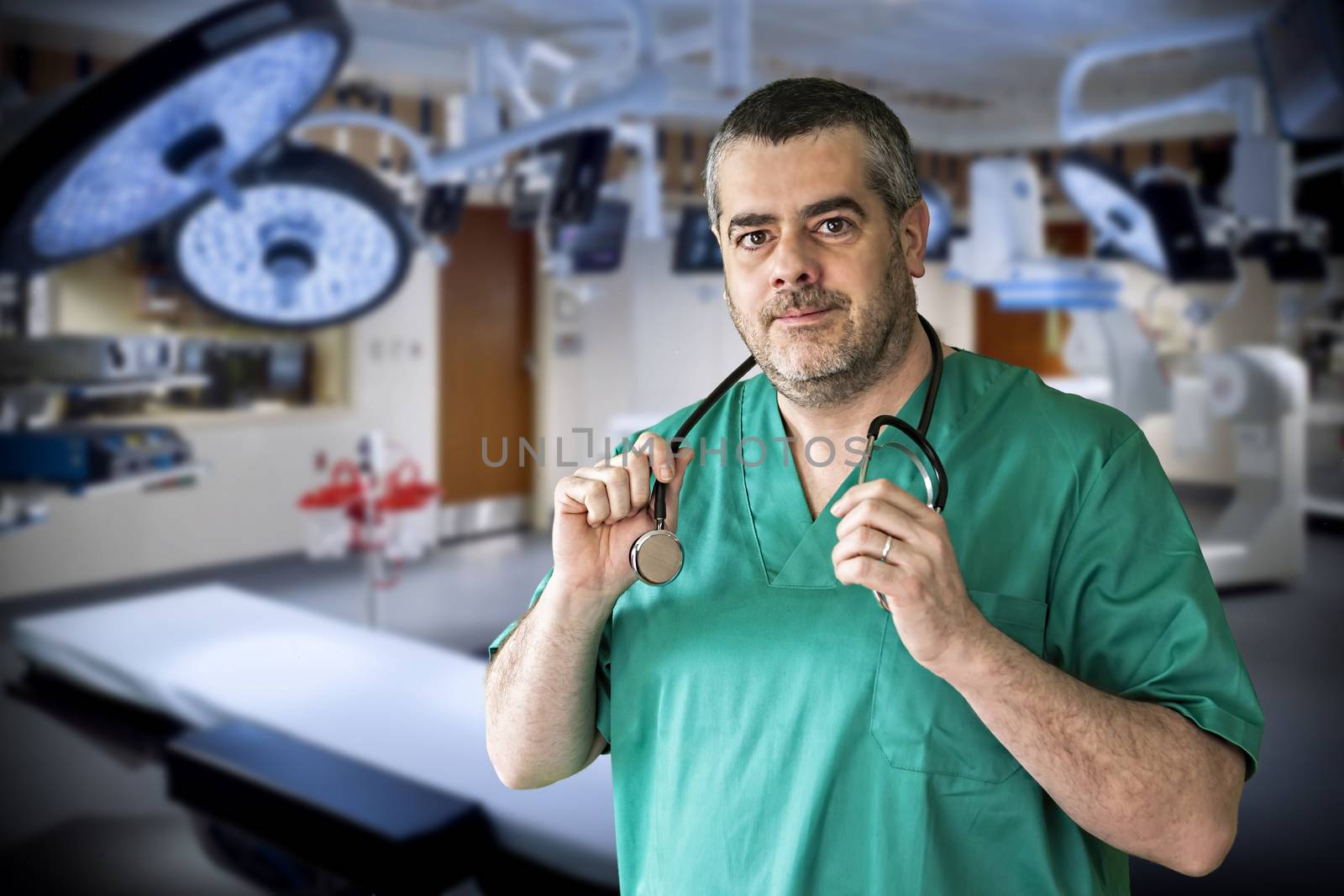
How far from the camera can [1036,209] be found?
404cm

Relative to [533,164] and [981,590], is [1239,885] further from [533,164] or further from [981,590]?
[533,164]

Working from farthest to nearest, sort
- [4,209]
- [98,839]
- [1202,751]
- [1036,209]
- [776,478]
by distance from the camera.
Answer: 1. [1036,209]
2. [98,839]
3. [4,209]
4. [776,478]
5. [1202,751]

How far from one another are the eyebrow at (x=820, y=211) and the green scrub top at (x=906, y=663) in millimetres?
199

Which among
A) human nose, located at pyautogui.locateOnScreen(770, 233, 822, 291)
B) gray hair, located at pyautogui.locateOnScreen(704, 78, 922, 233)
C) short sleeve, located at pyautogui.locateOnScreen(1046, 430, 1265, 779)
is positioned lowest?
short sleeve, located at pyautogui.locateOnScreen(1046, 430, 1265, 779)

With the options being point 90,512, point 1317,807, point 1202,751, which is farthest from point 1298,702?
point 90,512

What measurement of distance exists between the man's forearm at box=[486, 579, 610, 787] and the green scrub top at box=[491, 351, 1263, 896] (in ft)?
0.15

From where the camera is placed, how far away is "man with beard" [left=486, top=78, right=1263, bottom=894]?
832 mm

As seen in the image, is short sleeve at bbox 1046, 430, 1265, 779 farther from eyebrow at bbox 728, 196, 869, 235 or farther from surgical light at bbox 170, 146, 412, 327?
surgical light at bbox 170, 146, 412, 327

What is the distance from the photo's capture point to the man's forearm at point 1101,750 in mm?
810

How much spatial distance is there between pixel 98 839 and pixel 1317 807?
10.7ft

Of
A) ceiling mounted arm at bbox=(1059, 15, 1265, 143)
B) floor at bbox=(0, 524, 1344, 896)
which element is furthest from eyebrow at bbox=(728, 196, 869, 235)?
ceiling mounted arm at bbox=(1059, 15, 1265, 143)

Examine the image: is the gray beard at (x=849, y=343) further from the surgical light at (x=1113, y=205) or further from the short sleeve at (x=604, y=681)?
the surgical light at (x=1113, y=205)

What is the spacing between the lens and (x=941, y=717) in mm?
916

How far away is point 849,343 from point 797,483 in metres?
0.17
